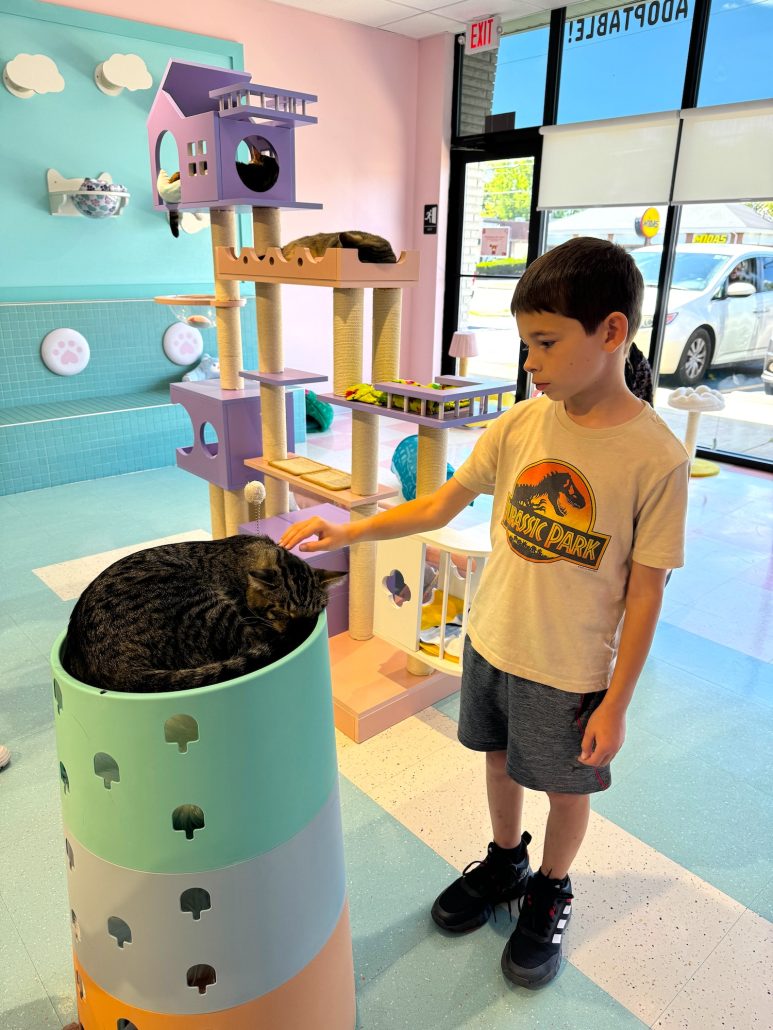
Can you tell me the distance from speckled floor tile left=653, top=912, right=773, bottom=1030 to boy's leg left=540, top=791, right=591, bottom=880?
27cm

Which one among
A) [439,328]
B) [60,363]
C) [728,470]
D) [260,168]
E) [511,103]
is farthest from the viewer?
[439,328]

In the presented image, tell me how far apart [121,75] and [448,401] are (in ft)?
10.7

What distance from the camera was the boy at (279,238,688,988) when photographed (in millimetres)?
865

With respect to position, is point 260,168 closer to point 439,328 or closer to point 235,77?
point 235,77

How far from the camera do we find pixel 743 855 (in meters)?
1.45

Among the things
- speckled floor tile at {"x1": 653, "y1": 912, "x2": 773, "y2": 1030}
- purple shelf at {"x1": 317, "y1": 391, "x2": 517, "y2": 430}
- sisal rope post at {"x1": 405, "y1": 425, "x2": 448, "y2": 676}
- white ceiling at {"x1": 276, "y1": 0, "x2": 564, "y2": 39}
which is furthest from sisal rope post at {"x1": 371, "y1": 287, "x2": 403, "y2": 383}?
white ceiling at {"x1": 276, "y1": 0, "x2": 564, "y2": 39}

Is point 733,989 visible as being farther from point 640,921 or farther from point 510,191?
point 510,191

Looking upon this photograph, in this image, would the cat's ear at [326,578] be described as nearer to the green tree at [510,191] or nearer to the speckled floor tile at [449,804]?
the speckled floor tile at [449,804]

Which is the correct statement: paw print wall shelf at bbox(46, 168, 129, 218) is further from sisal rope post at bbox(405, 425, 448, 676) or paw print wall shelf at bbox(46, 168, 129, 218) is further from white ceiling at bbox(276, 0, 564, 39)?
sisal rope post at bbox(405, 425, 448, 676)

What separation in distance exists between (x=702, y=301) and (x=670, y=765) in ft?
11.9

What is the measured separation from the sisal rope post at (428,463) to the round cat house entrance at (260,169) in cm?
95

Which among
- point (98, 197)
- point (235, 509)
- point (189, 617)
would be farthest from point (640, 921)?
point (98, 197)

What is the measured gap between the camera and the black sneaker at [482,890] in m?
1.27

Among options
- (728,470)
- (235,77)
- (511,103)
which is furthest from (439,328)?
(235,77)
